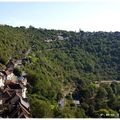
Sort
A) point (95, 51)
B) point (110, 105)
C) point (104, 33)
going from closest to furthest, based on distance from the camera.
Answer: point (110, 105), point (95, 51), point (104, 33)

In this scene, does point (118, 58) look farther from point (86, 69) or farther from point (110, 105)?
point (110, 105)

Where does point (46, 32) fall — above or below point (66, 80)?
above

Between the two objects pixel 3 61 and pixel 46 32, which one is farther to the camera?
pixel 46 32

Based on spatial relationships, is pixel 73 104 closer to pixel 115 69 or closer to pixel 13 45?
pixel 13 45

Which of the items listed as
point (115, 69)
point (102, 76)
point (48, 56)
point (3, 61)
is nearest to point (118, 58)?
point (115, 69)

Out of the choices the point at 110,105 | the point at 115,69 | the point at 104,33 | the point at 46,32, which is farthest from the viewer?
the point at 104,33

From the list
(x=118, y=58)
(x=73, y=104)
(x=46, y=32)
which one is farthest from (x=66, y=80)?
(x=46, y=32)
